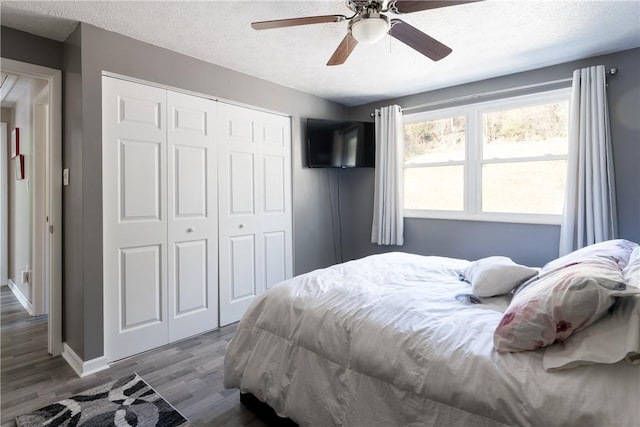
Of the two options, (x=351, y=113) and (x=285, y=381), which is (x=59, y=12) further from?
(x=351, y=113)

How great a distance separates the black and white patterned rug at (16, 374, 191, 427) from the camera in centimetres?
172

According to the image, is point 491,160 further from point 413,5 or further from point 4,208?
point 4,208

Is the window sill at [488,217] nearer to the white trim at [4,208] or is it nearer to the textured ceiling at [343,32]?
the textured ceiling at [343,32]

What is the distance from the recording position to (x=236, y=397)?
196 cm

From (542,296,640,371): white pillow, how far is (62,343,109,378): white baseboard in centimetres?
260

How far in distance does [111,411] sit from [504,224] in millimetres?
3383

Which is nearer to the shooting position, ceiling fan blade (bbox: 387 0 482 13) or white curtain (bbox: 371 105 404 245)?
ceiling fan blade (bbox: 387 0 482 13)

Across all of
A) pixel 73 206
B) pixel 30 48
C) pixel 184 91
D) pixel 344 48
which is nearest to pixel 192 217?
pixel 73 206

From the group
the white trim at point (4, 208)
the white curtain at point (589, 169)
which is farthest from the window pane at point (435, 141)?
the white trim at point (4, 208)

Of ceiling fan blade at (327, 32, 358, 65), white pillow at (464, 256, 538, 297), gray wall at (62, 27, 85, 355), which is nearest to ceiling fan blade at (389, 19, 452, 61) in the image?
ceiling fan blade at (327, 32, 358, 65)

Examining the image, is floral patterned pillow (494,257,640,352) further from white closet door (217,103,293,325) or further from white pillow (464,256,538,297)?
white closet door (217,103,293,325)

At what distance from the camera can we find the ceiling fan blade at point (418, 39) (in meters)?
1.80

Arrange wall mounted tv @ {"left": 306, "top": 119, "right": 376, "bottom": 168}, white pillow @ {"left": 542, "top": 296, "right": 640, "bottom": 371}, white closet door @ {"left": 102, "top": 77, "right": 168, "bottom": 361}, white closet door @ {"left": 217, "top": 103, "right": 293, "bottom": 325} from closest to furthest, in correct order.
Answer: white pillow @ {"left": 542, "top": 296, "right": 640, "bottom": 371}
white closet door @ {"left": 102, "top": 77, "right": 168, "bottom": 361}
white closet door @ {"left": 217, "top": 103, "right": 293, "bottom": 325}
wall mounted tv @ {"left": 306, "top": 119, "right": 376, "bottom": 168}

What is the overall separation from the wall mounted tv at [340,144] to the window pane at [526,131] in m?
1.26
